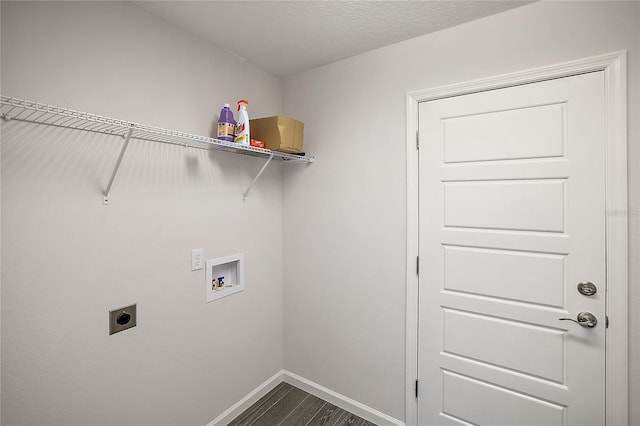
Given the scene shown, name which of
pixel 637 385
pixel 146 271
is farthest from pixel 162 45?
pixel 637 385

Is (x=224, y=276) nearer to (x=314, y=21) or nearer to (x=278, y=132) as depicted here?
(x=278, y=132)

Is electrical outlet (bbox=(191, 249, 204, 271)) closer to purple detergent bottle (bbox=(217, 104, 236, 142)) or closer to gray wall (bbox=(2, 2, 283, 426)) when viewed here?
gray wall (bbox=(2, 2, 283, 426))

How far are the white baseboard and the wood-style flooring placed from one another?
0.09 feet

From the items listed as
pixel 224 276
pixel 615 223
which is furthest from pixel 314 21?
pixel 615 223

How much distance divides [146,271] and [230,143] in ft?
2.69

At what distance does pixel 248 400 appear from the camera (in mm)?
2143

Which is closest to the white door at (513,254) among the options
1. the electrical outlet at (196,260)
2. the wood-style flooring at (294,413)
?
the wood-style flooring at (294,413)

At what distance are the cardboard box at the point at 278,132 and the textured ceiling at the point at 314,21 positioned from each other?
48 centimetres

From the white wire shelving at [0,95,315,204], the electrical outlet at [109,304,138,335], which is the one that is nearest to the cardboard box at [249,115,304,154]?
the white wire shelving at [0,95,315,204]

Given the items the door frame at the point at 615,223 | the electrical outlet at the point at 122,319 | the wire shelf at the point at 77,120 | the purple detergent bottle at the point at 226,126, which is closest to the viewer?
the wire shelf at the point at 77,120

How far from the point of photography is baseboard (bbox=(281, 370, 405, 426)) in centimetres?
197

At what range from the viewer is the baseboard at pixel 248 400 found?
6.40 feet

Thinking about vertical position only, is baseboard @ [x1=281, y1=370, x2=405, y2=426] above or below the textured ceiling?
below

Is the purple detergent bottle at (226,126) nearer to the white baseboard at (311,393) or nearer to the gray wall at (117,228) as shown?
the gray wall at (117,228)
